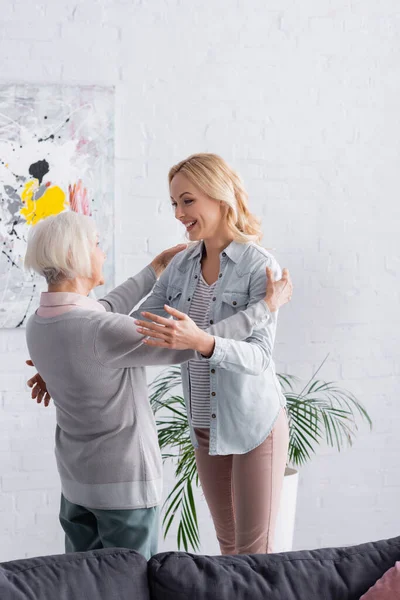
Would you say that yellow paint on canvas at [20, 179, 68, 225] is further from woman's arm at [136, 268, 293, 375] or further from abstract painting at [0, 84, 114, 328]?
woman's arm at [136, 268, 293, 375]

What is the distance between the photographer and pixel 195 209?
2271mm

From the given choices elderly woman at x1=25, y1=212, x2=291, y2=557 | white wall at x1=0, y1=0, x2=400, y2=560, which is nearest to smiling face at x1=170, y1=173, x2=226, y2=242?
elderly woman at x1=25, y1=212, x2=291, y2=557

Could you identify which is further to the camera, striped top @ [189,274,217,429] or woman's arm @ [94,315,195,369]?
striped top @ [189,274,217,429]

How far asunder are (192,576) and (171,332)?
55cm

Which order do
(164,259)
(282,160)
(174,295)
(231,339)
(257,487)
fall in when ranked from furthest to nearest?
(282,160) → (164,259) → (174,295) → (257,487) → (231,339)

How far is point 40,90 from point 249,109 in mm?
863

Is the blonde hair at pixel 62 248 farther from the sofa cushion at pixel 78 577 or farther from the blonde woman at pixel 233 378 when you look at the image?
the sofa cushion at pixel 78 577

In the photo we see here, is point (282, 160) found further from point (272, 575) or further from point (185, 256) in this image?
point (272, 575)

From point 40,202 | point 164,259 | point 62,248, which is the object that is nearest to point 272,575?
point 62,248

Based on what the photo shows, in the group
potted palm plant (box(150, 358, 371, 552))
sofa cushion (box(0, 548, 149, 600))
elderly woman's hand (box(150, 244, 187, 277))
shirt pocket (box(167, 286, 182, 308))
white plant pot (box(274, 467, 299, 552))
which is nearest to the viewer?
sofa cushion (box(0, 548, 149, 600))

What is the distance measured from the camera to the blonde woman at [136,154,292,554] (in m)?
2.24

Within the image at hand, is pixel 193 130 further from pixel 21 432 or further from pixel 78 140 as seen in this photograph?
pixel 21 432

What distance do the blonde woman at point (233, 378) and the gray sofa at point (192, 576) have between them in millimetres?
507

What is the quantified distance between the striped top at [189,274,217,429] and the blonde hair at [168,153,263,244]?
0.64ft
